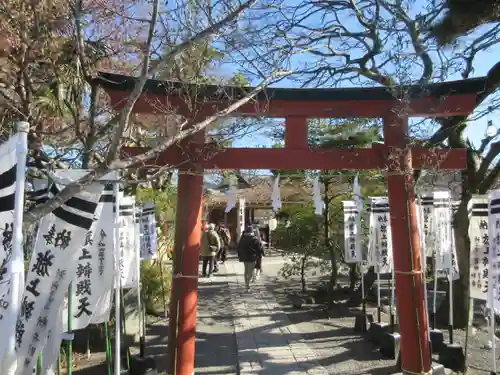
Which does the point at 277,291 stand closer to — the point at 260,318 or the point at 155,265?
the point at 260,318

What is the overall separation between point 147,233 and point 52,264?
449cm

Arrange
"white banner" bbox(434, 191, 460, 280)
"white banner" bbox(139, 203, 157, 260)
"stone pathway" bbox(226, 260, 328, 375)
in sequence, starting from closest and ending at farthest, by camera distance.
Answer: "stone pathway" bbox(226, 260, 328, 375), "white banner" bbox(434, 191, 460, 280), "white banner" bbox(139, 203, 157, 260)

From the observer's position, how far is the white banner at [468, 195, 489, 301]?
6.71m

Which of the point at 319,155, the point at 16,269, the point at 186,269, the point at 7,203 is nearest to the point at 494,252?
the point at 319,155

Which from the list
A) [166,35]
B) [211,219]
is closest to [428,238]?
[166,35]

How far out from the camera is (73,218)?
445 cm

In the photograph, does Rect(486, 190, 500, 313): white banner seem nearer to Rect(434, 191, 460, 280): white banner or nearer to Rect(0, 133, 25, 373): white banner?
Rect(434, 191, 460, 280): white banner

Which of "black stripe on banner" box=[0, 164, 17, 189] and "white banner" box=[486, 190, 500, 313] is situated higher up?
"black stripe on banner" box=[0, 164, 17, 189]

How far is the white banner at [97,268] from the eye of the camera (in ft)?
17.1

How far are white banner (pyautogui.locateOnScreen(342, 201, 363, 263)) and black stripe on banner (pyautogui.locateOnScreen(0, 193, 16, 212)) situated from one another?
755 centimetres

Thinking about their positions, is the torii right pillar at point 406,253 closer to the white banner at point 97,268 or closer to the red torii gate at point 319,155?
the red torii gate at point 319,155

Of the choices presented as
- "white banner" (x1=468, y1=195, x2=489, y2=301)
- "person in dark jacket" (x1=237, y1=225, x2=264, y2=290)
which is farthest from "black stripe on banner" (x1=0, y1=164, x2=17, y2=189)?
"person in dark jacket" (x1=237, y1=225, x2=264, y2=290)

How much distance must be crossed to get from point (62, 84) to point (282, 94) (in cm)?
316

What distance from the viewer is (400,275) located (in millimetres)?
6609
